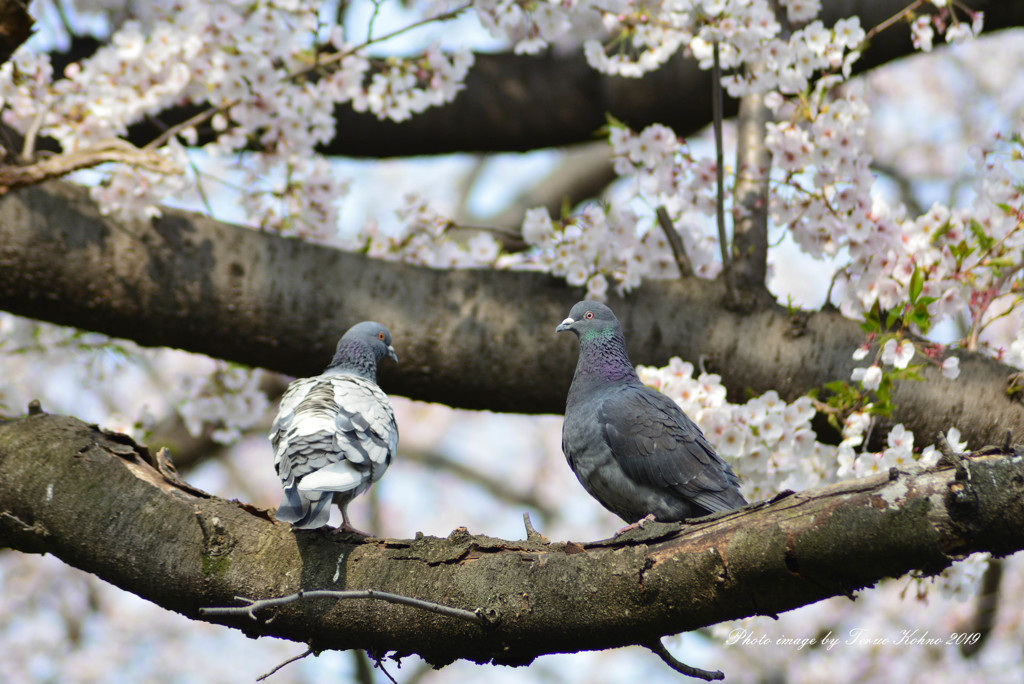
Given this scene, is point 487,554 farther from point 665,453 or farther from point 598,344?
point 598,344

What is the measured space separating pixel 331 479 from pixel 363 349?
117 centimetres

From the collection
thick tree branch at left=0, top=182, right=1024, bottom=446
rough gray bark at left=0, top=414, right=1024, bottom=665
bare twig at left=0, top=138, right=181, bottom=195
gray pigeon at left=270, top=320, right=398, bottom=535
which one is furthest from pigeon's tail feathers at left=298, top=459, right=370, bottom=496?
bare twig at left=0, top=138, right=181, bottom=195

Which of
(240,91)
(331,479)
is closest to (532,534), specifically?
(331,479)

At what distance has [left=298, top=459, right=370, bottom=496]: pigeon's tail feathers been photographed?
2.38 meters

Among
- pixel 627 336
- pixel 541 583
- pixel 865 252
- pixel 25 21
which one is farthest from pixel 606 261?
pixel 25 21

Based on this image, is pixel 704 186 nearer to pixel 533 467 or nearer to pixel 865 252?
pixel 865 252

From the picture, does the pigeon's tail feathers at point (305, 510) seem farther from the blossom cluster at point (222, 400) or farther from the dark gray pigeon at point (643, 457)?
the blossom cluster at point (222, 400)

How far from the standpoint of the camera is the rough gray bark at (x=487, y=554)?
1.77m

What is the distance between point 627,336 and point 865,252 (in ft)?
3.52

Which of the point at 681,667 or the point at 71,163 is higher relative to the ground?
the point at 71,163

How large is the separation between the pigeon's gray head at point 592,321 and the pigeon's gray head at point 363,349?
29.4 inches

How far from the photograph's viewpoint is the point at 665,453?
2998 millimetres

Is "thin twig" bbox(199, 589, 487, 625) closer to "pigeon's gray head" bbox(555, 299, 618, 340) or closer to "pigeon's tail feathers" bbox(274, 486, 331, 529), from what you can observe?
"pigeon's tail feathers" bbox(274, 486, 331, 529)

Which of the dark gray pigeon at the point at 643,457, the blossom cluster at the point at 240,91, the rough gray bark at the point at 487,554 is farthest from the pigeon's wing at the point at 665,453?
the blossom cluster at the point at 240,91
